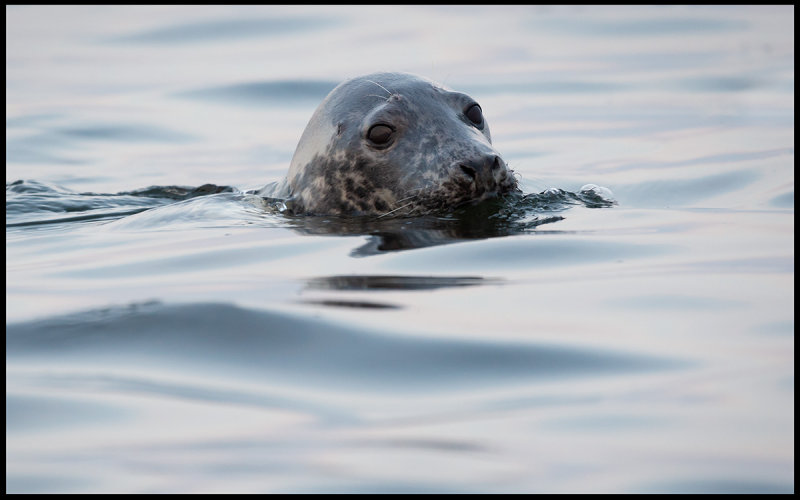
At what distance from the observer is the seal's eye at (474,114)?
664cm

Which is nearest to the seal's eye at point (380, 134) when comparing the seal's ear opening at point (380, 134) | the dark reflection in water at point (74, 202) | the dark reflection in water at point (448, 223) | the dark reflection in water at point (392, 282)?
the seal's ear opening at point (380, 134)

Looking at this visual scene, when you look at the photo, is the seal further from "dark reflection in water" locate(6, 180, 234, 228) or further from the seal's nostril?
"dark reflection in water" locate(6, 180, 234, 228)

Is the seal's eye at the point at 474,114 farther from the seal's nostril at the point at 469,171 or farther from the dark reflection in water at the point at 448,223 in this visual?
the seal's nostril at the point at 469,171

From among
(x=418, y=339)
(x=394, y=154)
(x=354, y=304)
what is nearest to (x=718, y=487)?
(x=418, y=339)

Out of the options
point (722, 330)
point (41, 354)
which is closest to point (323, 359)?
point (41, 354)

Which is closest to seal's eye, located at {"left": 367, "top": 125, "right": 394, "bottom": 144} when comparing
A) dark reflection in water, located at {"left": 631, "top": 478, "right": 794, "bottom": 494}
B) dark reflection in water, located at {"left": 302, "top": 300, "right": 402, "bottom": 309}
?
dark reflection in water, located at {"left": 302, "top": 300, "right": 402, "bottom": 309}

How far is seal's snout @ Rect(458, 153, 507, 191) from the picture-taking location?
5.95 m

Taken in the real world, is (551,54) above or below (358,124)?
above

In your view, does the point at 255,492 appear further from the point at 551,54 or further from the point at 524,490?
the point at 551,54

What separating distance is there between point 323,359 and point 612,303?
105 cm

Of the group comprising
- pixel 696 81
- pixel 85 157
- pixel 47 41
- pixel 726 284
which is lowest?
pixel 726 284

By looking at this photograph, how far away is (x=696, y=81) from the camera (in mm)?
13586

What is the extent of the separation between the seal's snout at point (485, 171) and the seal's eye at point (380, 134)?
55 centimetres

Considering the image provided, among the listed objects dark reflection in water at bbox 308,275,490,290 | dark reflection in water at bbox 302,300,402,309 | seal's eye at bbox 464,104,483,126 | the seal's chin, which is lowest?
dark reflection in water at bbox 302,300,402,309
